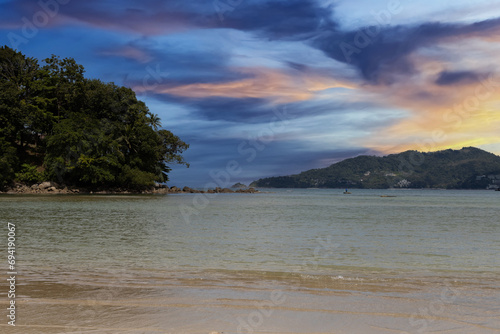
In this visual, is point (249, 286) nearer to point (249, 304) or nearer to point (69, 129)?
point (249, 304)

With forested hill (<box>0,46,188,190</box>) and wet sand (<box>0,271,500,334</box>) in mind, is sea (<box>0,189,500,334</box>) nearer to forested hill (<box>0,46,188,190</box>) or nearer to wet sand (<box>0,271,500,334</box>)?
wet sand (<box>0,271,500,334</box>)

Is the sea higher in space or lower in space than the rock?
lower

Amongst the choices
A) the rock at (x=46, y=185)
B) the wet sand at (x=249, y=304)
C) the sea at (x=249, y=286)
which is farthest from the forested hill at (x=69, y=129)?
the wet sand at (x=249, y=304)

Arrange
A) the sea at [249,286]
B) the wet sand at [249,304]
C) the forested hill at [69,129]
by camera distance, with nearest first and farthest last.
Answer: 1. the wet sand at [249,304]
2. the sea at [249,286]
3. the forested hill at [69,129]

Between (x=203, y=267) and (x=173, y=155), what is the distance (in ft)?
289

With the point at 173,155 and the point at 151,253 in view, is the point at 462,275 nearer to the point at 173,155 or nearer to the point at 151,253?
the point at 151,253

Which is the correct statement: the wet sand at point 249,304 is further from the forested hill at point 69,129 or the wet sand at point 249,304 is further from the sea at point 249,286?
the forested hill at point 69,129

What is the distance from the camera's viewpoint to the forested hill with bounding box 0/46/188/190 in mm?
67438

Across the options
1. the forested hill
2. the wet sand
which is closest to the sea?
the wet sand

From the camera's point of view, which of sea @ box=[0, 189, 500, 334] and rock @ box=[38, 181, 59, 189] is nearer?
sea @ box=[0, 189, 500, 334]

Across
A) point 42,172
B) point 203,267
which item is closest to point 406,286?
point 203,267

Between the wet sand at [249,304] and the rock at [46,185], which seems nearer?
the wet sand at [249,304]

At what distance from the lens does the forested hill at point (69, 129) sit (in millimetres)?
67438

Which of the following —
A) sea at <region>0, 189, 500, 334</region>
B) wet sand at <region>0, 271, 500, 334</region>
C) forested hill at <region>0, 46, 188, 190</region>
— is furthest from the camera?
forested hill at <region>0, 46, 188, 190</region>
